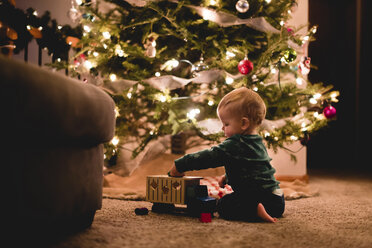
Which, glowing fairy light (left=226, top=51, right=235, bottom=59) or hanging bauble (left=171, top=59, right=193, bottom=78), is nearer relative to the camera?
glowing fairy light (left=226, top=51, right=235, bottom=59)

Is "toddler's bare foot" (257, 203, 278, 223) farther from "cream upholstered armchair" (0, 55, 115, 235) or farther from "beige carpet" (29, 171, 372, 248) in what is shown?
"cream upholstered armchair" (0, 55, 115, 235)

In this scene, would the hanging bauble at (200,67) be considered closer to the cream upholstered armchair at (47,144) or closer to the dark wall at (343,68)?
the cream upholstered armchair at (47,144)

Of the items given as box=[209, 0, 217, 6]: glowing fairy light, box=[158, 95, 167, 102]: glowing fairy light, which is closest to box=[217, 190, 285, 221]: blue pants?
box=[158, 95, 167, 102]: glowing fairy light

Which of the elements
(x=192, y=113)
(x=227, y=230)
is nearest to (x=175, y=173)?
(x=227, y=230)

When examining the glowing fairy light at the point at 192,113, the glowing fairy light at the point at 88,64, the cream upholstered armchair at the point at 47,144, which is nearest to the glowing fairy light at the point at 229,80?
the glowing fairy light at the point at 192,113

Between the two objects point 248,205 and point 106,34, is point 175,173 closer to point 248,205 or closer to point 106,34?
point 248,205

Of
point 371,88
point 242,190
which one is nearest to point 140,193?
point 242,190

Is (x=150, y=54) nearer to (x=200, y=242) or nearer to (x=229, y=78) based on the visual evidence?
(x=229, y=78)

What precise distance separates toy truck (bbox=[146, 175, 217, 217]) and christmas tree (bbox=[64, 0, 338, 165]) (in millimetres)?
474

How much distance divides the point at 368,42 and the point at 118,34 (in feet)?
11.2

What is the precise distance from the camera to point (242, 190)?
124cm

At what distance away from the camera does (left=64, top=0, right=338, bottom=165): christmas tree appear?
5.65 ft

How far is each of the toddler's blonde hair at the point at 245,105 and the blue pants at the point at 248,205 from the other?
281 millimetres

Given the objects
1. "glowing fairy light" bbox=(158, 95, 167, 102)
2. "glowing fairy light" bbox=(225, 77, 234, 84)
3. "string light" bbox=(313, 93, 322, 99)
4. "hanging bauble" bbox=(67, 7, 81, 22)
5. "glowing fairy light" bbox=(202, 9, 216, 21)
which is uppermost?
"hanging bauble" bbox=(67, 7, 81, 22)
